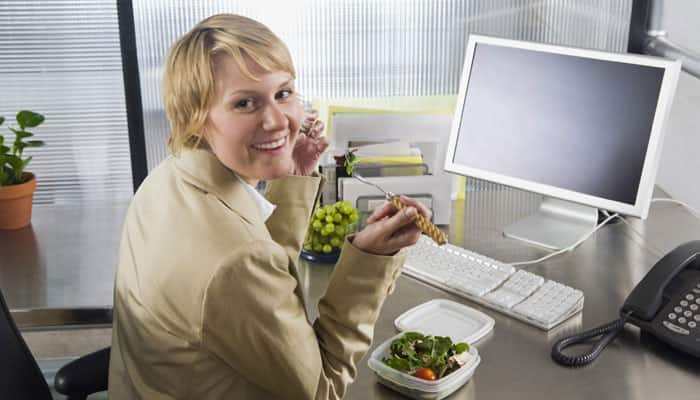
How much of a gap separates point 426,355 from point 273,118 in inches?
19.6

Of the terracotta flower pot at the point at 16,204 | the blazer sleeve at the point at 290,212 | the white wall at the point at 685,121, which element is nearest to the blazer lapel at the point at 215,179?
Result: the blazer sleeve at the point at 290,212

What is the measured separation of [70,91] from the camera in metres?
2.42

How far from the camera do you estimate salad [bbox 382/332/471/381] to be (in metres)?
1.28

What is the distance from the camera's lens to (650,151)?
5.45 feet

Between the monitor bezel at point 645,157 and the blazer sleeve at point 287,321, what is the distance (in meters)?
0.70

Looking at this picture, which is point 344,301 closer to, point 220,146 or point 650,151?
point 220,146

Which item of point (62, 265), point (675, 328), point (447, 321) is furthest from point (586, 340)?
point (62, 265)

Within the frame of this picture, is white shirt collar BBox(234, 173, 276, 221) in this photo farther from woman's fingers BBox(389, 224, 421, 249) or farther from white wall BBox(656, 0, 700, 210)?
white wall BBox(656, 0, 700, 210)

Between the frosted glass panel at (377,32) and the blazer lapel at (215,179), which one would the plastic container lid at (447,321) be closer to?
the blazer lapel at (215,179)

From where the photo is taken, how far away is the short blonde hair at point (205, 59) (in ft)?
3.38

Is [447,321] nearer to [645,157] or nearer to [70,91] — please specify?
[645,157]

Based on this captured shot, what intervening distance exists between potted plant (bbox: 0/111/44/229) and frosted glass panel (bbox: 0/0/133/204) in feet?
1.28

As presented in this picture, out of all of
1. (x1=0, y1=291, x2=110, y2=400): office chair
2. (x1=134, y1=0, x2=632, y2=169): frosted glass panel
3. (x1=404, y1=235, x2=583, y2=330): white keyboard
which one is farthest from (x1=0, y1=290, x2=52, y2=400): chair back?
(x1=134, y1=0, x2=632, y2=169): frosted glass panel

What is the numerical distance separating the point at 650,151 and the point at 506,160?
32 cm
